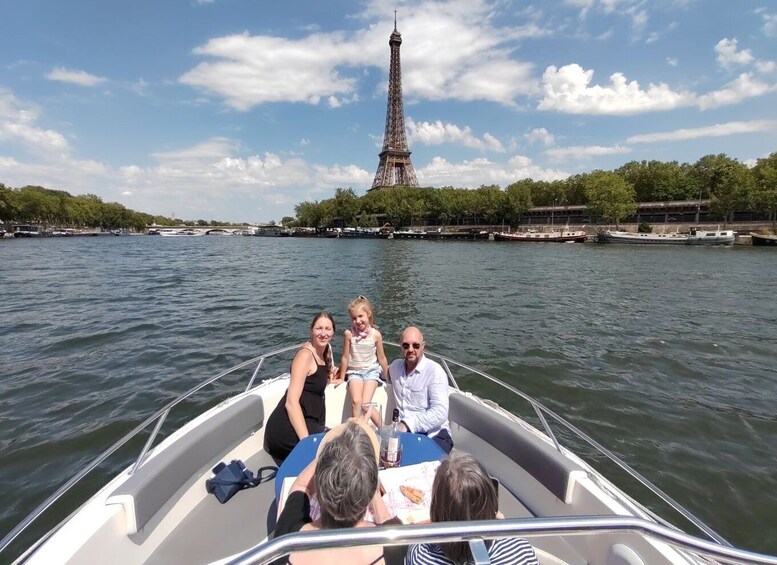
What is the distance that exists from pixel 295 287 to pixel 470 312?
34.5 ft

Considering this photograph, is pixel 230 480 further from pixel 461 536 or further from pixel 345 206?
pixel 345 206

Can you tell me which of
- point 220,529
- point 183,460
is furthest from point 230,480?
point 183,460

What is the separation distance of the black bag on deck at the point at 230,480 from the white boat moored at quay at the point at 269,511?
0.22ft

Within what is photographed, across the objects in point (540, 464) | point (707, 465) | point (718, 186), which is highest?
point (718, 186)

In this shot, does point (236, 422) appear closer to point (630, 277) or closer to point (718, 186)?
point (630, 277)

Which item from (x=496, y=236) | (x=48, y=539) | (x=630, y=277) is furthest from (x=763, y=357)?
(x=496, y=236)

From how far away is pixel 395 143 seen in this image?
108 meters

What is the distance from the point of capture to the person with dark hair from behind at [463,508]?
1662 millimetres

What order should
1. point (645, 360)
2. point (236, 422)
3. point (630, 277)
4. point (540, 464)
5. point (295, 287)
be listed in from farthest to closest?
point (630, 277), point (295, 287), point (645, 360), point (236, 422), point (540, 464)

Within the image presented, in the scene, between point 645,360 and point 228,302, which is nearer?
point 645,360

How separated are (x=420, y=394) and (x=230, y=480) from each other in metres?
1.92

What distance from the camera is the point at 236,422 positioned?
406 cm

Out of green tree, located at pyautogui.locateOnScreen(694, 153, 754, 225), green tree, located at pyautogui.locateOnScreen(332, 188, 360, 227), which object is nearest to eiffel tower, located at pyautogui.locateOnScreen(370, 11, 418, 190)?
green tree, located at pyautogui.locateOnScreen(332, 188, 360, 227)

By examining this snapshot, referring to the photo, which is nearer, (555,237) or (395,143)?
(555,237)
